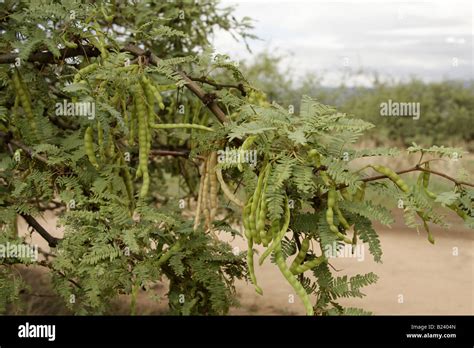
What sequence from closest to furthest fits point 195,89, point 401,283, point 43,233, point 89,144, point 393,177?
point 393,177
point 195,89
point 89,144
point 43,233
point 401,283

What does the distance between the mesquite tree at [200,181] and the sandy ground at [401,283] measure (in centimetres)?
364

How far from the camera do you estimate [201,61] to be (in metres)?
2.39

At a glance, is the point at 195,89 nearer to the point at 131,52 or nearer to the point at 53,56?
the point at 131,52

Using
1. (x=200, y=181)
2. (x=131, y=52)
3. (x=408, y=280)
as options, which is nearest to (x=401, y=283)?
(x=408, y=280)

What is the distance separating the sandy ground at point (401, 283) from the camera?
21.2 ft

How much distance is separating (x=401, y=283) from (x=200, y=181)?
203 inches

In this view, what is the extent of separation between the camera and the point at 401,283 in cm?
714

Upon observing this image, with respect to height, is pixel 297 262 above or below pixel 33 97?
below

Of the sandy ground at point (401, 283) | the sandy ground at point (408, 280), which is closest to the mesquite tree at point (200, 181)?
the sandy ground at point (401, 283)

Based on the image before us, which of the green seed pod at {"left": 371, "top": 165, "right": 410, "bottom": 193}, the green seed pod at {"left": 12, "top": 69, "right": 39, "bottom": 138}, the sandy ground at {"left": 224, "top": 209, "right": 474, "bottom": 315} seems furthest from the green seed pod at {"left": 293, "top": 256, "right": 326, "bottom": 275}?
the sandy ground at {"left": 224, "top": 209, "right": 474, "bottom": 315}

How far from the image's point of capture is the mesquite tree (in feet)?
6.30
